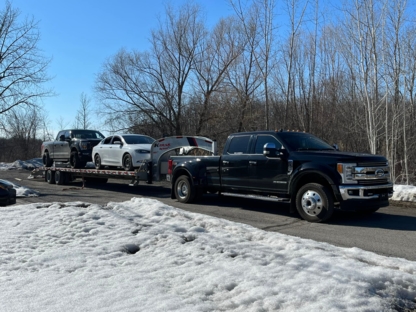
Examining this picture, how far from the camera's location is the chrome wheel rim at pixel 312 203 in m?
8.42

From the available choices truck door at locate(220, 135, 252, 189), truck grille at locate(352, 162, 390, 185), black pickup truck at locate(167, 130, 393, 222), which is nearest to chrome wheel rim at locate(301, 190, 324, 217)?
black pickup truck at locate(167, 130, 393, 222)

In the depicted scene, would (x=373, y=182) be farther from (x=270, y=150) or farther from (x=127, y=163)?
(x=127, y=163)

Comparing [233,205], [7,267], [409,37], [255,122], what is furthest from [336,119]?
[7,267]

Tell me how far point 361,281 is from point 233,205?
7363 mm

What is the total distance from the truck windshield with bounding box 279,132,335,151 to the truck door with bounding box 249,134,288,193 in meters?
0.26

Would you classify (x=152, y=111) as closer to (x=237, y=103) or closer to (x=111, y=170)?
(x=237, y=103)

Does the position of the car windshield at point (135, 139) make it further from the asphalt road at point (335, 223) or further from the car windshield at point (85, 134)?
the car windshield at point (85, 134)

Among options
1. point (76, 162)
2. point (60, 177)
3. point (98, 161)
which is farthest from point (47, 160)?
point (98, 161)

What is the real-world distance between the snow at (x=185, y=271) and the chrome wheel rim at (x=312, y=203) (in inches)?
93.0

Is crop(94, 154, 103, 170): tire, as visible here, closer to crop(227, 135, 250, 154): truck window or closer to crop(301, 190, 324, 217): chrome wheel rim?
crop(227, 135, 250, 154): truck window

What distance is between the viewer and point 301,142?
377 inches

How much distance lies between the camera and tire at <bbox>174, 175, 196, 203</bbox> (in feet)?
37.4

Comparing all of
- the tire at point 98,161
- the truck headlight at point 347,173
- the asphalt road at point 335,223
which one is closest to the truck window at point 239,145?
the asphalt road at point 335,223

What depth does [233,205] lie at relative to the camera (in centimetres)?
1130
